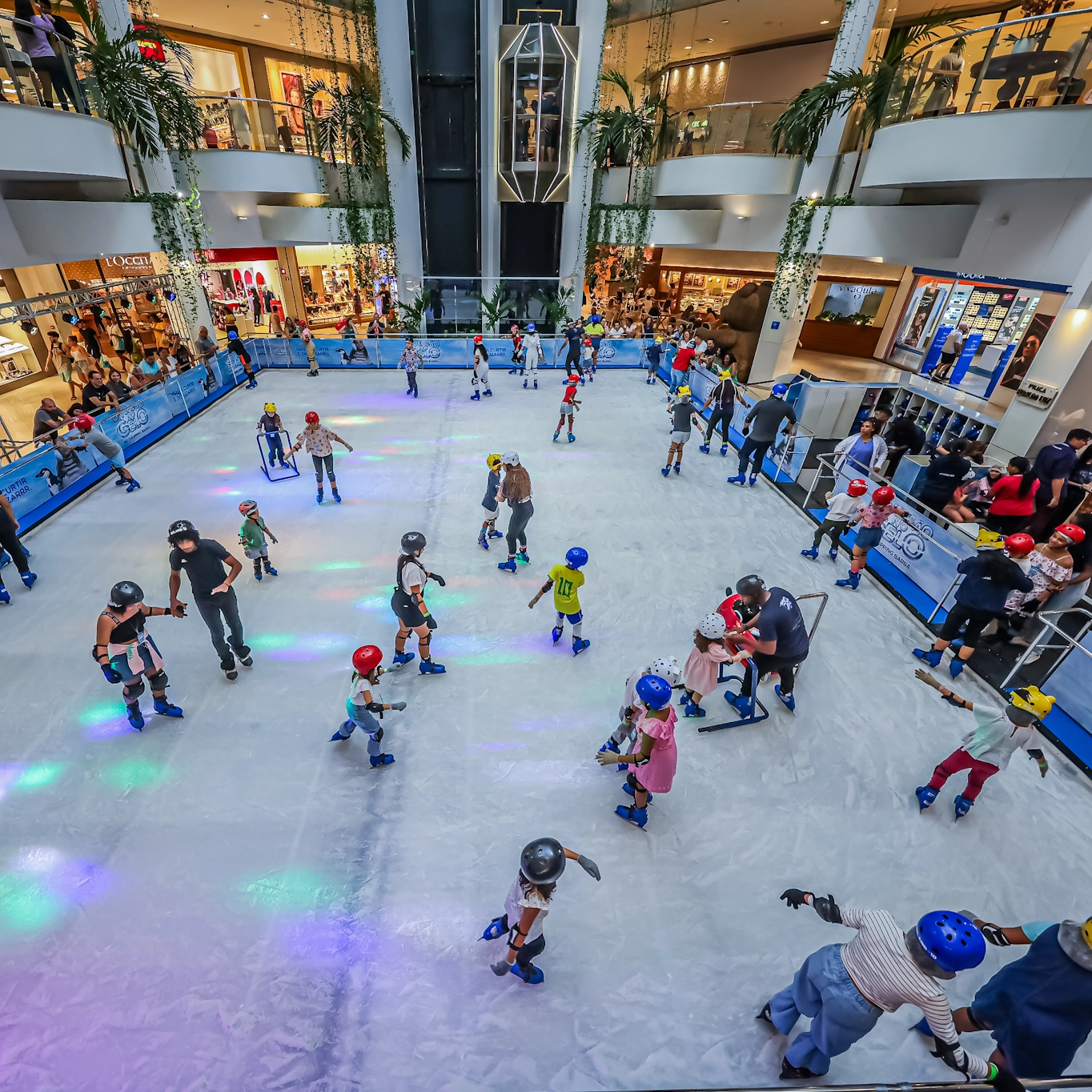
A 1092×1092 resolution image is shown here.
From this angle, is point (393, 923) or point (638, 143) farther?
point (638, 143)

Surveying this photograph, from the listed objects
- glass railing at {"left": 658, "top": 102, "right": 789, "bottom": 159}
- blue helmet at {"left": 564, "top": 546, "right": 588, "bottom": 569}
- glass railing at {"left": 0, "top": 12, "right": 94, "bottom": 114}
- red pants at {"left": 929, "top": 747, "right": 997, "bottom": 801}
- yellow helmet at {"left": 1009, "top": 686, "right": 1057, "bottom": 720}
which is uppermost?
glass railing at {"left": 658, "top": 102, "right": 789, "bottom": 159}

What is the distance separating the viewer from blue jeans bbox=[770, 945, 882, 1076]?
248cm

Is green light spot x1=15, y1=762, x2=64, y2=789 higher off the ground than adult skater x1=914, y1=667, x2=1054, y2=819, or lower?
lower

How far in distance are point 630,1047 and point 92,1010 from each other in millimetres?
3050

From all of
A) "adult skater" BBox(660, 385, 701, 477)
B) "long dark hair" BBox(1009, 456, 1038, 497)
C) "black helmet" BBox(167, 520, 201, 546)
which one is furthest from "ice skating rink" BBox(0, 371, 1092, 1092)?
"adult skater" BBox(660, 385, 701, 477)

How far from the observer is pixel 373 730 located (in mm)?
4266

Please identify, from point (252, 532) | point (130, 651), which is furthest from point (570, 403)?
point (130, 651)

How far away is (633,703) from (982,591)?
11.5 ft

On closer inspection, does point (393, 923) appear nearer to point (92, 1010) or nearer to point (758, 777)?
point (92, 1010)

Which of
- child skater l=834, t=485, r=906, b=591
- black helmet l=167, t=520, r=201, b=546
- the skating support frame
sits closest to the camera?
black helmet l=167, t=520, r=201, b=546

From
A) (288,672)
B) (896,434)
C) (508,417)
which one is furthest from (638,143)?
(288,672)

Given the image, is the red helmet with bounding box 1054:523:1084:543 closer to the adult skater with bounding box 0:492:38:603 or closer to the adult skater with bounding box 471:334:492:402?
the adult skater with bounding box 471:334:492:402

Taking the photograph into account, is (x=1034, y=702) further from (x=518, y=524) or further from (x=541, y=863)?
(x=518, y=524)

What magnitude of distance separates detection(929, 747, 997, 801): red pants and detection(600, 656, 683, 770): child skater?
206 centimetres
